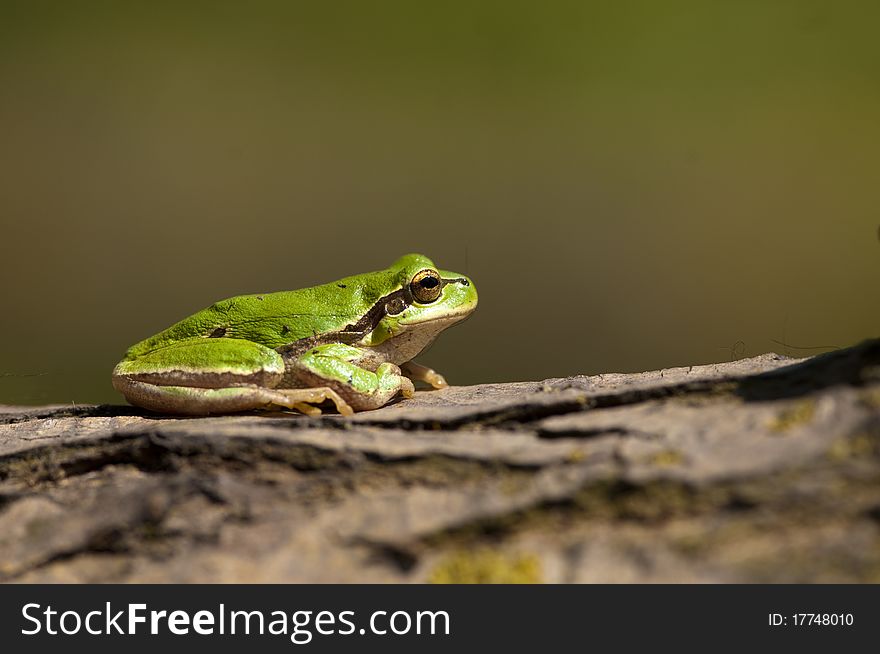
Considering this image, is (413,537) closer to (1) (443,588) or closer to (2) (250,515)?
(1) (443,588)

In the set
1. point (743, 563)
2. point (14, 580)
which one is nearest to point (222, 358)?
point (14, 580)

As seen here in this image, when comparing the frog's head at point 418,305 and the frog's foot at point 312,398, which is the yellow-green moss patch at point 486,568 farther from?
the frog's head at point 418,305

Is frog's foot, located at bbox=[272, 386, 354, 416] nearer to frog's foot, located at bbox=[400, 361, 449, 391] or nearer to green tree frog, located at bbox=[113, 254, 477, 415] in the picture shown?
green tree frog, located at bbox=[113, 254, 477, 415]

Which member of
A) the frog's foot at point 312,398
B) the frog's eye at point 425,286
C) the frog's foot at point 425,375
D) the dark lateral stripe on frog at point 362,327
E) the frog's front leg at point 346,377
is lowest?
the frog's foot at point 312,398

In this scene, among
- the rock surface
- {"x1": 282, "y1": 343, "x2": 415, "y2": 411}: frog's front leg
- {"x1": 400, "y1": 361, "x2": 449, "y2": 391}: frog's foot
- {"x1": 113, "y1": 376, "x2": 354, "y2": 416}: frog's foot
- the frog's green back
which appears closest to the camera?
the rock surface

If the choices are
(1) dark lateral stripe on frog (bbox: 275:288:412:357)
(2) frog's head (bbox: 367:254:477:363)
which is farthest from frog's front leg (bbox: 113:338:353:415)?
(2) frog's head (bbox: 367:254:477:363)

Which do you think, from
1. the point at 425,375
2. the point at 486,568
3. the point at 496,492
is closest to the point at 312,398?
the point at 425,375

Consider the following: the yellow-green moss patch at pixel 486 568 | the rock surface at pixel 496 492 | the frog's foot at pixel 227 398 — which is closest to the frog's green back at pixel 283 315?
the frog's foot at pixel 227 398
